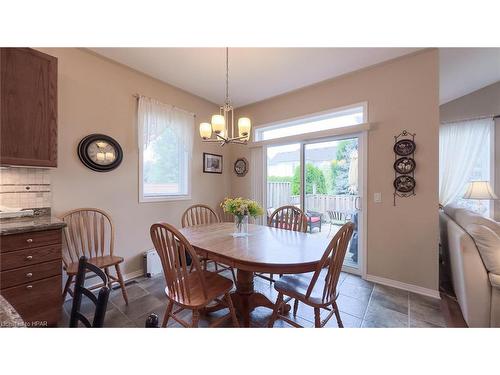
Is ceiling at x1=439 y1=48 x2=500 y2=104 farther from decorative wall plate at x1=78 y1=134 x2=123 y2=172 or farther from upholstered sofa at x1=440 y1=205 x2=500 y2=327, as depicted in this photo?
decorative wall plate at x1=78 y1=134 x2=123 y2=172

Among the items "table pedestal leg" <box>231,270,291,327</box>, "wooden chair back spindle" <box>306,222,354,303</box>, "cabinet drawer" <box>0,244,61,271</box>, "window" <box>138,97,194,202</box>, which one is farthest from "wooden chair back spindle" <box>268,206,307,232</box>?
"cabinet drawer" <box>0,244,61,271</box>

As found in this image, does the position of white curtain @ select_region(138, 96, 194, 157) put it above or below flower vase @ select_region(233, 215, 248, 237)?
above

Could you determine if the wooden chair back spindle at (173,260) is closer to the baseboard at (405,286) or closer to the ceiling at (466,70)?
the baseboard at (405,286)

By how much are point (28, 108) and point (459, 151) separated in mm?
5699

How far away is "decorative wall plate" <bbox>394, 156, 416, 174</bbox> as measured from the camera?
2.22 metres

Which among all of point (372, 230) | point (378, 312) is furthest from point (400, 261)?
point (378, 312)

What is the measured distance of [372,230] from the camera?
8.18ft

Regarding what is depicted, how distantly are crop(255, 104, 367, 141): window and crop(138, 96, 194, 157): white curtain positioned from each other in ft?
3.96

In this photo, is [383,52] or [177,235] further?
[383,52]

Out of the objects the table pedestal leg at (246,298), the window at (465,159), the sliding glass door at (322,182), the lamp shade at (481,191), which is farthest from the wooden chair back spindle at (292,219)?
the window at (465,159)

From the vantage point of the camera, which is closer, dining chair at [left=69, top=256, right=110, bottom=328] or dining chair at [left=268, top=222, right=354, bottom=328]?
dining chair at [left=69, top=256, right=110, bottom=328]

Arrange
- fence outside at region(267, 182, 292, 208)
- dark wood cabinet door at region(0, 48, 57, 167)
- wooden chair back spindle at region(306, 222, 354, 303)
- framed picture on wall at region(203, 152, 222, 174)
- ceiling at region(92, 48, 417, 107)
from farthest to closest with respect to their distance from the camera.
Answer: framed picture on wall at region(203, 152, 222, 174)
fence outside at region(267, 182, 292, 208)
ceiling at region(92, 48, 417, 107)
dark wood cabinet door at region(0, 48, 57, 167)
wooden chair back spindle at region(306, 222, 354, 303)

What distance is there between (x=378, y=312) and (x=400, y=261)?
0.78 meters
